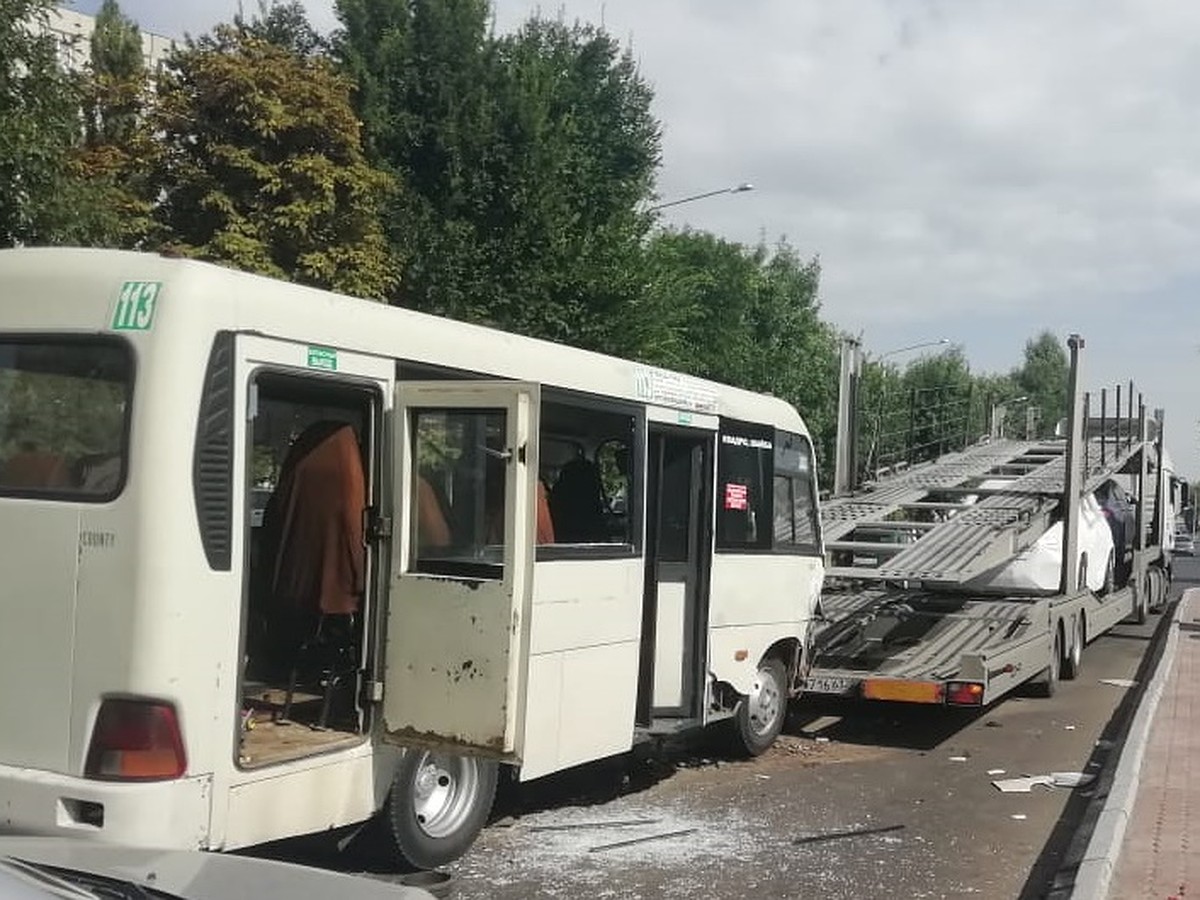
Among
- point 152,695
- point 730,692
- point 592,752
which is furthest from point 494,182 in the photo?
point 152,695

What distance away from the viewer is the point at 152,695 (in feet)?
15.5

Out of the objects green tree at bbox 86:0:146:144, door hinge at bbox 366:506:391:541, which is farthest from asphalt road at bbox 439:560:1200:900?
green tree at bbox 86:0:146:144

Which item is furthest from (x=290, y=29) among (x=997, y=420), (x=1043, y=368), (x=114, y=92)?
(x=1043, y=368)

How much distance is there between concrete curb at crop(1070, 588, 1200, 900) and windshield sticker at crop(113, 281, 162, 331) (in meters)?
4.57

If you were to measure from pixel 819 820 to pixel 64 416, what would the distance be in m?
4.94

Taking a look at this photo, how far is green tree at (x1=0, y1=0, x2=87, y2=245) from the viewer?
33.0 feet

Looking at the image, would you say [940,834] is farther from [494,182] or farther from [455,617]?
[494,182]

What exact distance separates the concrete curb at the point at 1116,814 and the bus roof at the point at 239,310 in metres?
3.50

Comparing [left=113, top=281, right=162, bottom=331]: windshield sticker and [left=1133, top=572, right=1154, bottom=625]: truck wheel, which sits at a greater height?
[left=113, top=281, right=162, bottom=331]: windshield sticker

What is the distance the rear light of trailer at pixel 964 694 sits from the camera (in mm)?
9789

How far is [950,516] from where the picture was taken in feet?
45.0

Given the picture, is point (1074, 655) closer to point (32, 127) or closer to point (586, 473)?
point (586, 473)

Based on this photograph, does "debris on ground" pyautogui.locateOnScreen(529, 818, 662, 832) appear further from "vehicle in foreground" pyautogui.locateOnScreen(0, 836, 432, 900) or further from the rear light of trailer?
"vehicle in foreground" pyautogui.locateOnScreen(0, 836, 432, 900)

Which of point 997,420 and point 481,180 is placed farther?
point 997,420
